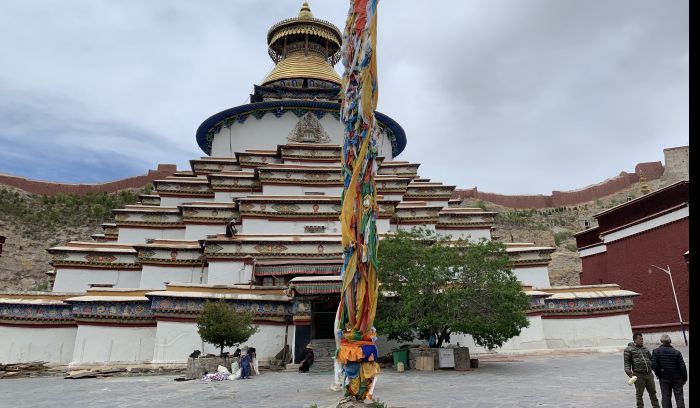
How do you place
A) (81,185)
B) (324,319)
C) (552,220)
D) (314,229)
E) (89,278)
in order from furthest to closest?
1. (552,220)
2. (81,185)
3. (314,229)
4. (89,278)
5. (324,319)

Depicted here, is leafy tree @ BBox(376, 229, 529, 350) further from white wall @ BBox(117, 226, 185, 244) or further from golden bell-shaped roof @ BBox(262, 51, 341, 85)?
golden bell-shaped roof @ BBox(262, 51, 341, 85)

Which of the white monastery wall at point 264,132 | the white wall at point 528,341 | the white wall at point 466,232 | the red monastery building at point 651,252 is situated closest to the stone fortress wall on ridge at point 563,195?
the white monastery wall at point 264,132

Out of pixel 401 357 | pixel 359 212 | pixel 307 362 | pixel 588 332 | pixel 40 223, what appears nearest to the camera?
pixel 359 212

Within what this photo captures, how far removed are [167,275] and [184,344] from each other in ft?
12.8

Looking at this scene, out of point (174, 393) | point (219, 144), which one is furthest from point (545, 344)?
point (219, 144)

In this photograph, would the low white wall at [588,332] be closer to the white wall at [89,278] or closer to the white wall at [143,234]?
the white wall at [143,234]

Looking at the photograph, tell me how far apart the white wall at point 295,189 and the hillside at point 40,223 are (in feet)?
67.1

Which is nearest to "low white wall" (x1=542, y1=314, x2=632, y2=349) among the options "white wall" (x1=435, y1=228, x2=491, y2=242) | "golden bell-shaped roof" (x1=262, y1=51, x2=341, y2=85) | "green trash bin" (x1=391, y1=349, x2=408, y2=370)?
"white wall" (x1=435, y1=228, x2=491, y2=242)

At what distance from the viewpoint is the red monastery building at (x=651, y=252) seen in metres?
18.0

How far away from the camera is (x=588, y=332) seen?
53.4 ft

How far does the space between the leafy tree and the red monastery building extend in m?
9.49

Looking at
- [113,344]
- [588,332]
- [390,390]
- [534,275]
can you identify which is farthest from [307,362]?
[588,332]

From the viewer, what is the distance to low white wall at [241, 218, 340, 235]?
1798 cm

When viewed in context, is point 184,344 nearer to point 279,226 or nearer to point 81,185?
point 279,226
